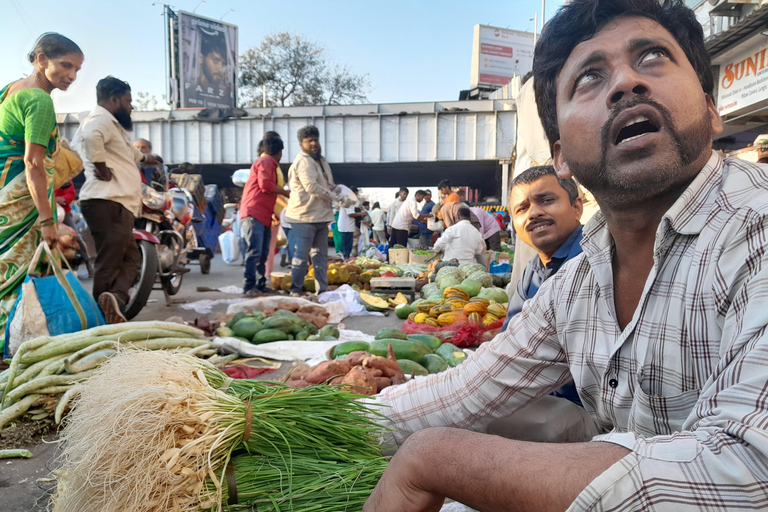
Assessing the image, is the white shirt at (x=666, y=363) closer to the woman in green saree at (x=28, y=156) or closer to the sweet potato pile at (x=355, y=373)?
the sweet potato pile at (x=355, y=373)

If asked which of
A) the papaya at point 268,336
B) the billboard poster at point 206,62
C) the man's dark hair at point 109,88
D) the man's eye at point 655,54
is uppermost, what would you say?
the billboard poster at point 206,62

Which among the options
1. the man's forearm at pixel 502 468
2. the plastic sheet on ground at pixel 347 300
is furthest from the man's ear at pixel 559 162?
the plastic sheet on ground at pixel 347 300

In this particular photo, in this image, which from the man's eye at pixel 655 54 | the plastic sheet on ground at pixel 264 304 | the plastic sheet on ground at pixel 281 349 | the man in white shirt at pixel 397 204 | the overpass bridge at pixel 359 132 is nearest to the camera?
the man's eye at pixel 655 54

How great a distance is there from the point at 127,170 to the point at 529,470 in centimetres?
504

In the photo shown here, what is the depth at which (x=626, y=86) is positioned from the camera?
4.06ft

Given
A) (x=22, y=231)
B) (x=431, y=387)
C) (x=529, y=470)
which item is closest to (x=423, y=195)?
(x=22, y=231)

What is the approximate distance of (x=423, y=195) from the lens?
1410cm

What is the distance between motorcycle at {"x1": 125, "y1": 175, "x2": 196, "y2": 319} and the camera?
16.7ft

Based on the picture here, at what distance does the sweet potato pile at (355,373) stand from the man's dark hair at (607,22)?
4.71 feet

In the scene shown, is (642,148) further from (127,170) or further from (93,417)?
(127,170)

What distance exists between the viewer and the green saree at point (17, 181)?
141 inches

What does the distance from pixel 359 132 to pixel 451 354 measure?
2136 centimetres

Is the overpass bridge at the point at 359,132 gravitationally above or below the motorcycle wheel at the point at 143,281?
above

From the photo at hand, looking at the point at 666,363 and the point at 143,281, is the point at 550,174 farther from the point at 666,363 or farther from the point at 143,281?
the point at 143,281
